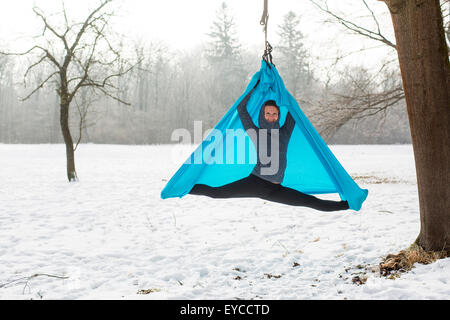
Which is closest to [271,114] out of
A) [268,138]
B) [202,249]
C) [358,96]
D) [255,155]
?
[268,138]

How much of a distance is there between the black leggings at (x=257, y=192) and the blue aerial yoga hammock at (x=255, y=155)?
71mm

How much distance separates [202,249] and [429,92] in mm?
3073

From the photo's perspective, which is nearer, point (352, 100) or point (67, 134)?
point (352, 100)

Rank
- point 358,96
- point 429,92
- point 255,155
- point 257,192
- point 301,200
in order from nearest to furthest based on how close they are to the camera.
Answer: point 429,92 → point 301,200 → point 257,192 → point 255,155 → point 358,96

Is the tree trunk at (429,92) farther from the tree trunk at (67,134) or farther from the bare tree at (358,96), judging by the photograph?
the tree trunk at (67,134)

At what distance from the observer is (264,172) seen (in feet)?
13.1

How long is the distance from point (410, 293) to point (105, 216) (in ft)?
16.7

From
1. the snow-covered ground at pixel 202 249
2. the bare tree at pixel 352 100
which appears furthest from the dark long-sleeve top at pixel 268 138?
the bare tree at pixel 352 100

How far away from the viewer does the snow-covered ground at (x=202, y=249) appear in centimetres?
313

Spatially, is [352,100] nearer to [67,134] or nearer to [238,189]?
[238,189]

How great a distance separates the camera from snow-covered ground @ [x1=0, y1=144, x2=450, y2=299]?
123 inches
